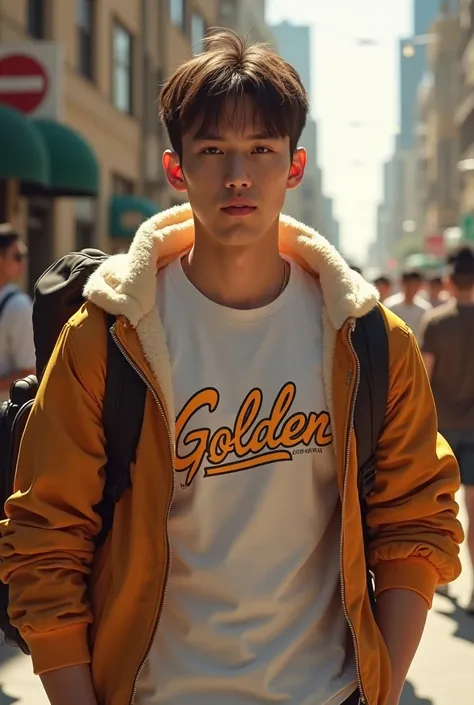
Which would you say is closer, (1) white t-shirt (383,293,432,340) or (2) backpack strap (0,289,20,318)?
(2) backpack strap (0,289,20,318)

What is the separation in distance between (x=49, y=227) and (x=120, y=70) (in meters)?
6.55

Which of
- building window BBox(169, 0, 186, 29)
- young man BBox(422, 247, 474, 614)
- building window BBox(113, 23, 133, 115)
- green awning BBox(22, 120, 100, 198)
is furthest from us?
building window BBox(169, 0, 186, 29)

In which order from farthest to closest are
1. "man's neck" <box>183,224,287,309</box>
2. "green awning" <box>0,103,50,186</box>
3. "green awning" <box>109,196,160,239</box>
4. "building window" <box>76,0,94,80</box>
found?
"green awning" <box>109,196,160,239</box>
"building window" <box>76,0,94,80</box>
"green awning" <box>0,103,50,186</box>
"man's neck" <box>183,224,287,309</box>

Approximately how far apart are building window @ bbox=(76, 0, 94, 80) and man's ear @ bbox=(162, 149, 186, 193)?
60.7 feet

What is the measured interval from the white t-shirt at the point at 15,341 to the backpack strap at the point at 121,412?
3.81m

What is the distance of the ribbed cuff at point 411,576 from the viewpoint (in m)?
2.22

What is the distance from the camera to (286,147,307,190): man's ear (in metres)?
2.31

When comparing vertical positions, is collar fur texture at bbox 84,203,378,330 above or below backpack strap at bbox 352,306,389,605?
→ above

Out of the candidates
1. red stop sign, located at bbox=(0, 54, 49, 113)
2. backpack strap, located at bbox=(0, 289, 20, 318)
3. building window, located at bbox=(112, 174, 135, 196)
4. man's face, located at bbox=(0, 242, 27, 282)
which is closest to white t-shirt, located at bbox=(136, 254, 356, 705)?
backpack strap, located at bbox=(0, 289, 20, 318)

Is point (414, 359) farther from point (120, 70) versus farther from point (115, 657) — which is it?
point (120, 70)

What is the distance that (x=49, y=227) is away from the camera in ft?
60.7

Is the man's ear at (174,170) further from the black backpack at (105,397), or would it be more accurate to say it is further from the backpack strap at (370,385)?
the backpack strap at (370,385)

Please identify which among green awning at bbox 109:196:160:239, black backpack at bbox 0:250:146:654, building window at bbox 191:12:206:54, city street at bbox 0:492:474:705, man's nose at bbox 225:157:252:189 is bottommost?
city street at bbox 0:492:474:705

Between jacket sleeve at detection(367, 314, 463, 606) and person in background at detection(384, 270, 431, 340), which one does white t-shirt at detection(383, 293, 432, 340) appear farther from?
jacket sleeve at detection(367, 314, 463, 606)
